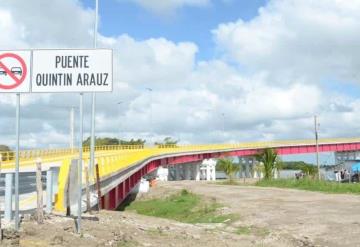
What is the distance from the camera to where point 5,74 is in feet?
37.0

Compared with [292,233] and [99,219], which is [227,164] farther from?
[99,219]

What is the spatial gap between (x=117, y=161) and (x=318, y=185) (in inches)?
581

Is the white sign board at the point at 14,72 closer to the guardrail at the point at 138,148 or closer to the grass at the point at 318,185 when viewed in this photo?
the grass at the point at 318,185

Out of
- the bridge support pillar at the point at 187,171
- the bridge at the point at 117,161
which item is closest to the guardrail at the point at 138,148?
the bridge at the point at 117,161

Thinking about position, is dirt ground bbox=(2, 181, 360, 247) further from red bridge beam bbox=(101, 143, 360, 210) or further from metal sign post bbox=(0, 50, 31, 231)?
red bridge beam bbox=(101, 143, 360, 210)

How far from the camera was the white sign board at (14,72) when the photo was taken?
11227mm

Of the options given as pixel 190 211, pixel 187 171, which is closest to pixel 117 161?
pixel 190 211

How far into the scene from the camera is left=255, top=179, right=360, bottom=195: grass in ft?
120

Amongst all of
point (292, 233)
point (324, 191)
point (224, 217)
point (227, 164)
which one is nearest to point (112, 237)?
point (292, 233)

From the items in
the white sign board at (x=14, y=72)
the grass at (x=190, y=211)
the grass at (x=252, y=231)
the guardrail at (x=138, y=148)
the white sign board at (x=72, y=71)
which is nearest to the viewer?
the white sign board at (x=14, y=72)

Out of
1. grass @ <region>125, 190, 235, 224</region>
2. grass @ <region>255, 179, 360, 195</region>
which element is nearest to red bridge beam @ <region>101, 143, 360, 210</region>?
grass @ <region>125, 190, 235, 224</region>

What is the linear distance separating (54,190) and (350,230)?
9.28 metres

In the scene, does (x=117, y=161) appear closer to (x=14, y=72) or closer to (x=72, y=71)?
(x=72, y=71)

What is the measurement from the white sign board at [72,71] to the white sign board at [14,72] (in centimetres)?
18
